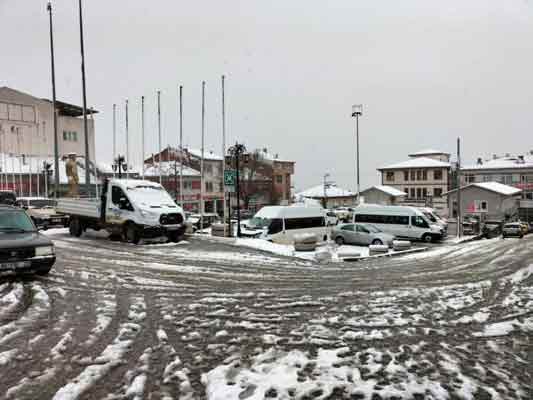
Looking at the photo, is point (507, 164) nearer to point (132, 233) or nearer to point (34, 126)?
point (34, 126)

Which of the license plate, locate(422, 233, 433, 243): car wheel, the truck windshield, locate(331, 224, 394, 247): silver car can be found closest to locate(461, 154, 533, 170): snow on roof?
locate(422, 233, 433, 243): car wheel

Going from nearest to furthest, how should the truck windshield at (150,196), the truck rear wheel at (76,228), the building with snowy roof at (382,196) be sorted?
the truck windshield at (150,196) → the truck rear wheel at (76,228) → the building with snowy roof at (382,196)

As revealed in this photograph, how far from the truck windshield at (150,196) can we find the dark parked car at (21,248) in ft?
23.0

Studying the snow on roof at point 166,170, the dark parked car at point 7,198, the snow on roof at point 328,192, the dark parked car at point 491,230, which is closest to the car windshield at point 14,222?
the dark parked car at point 7,198

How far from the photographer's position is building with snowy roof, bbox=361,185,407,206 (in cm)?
7288

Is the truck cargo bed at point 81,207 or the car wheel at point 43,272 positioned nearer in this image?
the car wheel at point 43,272

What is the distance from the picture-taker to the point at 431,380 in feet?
16.0

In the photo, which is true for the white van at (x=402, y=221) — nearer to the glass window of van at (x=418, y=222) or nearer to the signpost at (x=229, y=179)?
the glass window of van at (x=418, y=222)

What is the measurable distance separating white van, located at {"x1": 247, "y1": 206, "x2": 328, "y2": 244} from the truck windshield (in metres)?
7.40

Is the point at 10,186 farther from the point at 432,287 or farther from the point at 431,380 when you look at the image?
the point at 431,380

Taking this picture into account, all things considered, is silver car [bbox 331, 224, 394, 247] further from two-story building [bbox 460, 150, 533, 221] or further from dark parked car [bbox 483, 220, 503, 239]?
two-story building [bbox 460, 150, 533, 221]

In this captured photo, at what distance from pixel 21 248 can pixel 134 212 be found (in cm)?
829

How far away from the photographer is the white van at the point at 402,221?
3178 centimetres

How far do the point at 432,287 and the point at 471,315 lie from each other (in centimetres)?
274
